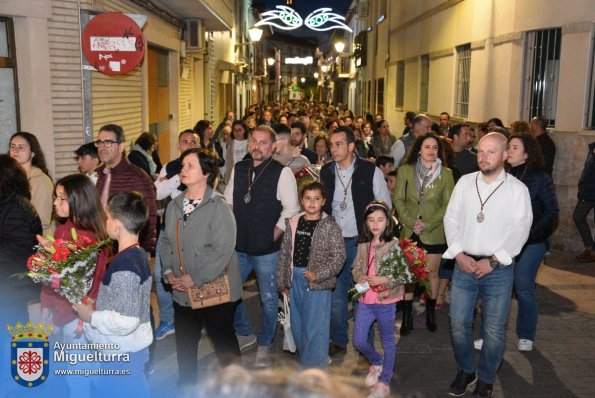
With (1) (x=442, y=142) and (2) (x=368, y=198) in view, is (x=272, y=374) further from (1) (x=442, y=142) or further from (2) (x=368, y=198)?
(1) (x=442, y=142)

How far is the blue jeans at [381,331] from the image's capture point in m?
5.34

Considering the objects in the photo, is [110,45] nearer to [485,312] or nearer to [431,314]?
[431,314]

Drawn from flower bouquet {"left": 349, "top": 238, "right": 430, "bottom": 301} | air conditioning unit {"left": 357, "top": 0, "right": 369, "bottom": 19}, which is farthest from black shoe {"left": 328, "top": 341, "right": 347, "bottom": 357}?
air conditioning unit {"left": 357, "top": 0, "right": 369, "bottom": 19}

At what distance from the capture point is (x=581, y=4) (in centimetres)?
1007

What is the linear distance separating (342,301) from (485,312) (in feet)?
4.98

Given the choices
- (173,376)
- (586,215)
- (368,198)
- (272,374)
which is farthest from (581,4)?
(173,376)

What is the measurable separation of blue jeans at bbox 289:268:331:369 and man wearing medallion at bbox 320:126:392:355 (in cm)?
64

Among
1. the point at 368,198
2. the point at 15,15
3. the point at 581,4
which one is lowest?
the point at 368,198

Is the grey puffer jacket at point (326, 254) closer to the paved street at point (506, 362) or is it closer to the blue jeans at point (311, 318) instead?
the blue jeans at point (311, 318)

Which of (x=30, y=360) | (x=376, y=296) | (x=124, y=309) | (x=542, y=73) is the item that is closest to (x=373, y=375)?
(x=376, y=296)

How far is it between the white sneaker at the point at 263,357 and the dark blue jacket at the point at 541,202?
8.91ft

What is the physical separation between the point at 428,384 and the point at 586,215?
5699 mm

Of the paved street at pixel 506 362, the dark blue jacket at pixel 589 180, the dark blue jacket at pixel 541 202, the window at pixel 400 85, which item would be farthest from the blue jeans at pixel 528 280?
the window at pixel 400 85

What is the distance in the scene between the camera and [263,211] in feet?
19.1
